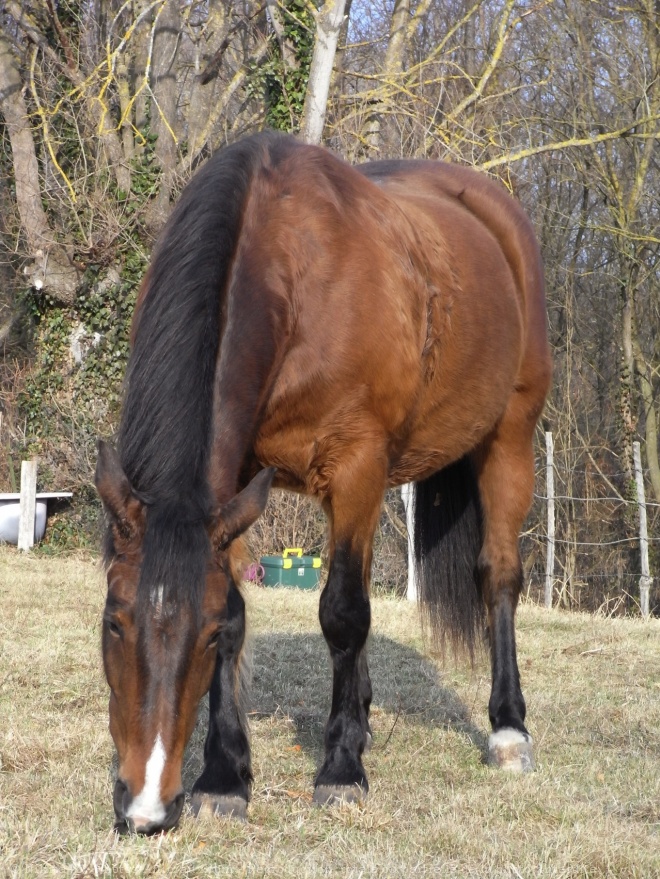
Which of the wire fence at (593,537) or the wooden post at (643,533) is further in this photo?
the wire fence at (593,537)

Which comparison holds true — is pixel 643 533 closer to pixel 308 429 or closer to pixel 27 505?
pixel 27 505

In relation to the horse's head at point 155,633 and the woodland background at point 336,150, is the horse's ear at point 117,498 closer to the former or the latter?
the horse's head at point 155,633

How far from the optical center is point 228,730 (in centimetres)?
339

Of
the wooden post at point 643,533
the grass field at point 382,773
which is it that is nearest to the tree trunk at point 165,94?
the wooden post at point 643,533

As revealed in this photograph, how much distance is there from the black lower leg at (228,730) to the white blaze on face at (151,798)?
84 centimetres

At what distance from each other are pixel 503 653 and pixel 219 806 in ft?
5.78

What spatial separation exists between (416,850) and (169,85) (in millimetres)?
12025

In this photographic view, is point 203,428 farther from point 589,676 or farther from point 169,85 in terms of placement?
point 169,85

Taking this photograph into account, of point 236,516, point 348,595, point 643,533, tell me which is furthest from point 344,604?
point 643,533

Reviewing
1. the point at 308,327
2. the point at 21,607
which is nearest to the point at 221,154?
the point at 308,327

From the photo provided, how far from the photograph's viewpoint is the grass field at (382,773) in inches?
104

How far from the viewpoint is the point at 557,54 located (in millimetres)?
15594

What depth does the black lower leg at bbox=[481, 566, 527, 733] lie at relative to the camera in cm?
429

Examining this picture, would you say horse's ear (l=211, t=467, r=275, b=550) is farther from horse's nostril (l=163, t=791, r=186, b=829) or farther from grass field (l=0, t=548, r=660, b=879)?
grass field (l=0, t=548, r=660, b=879)
